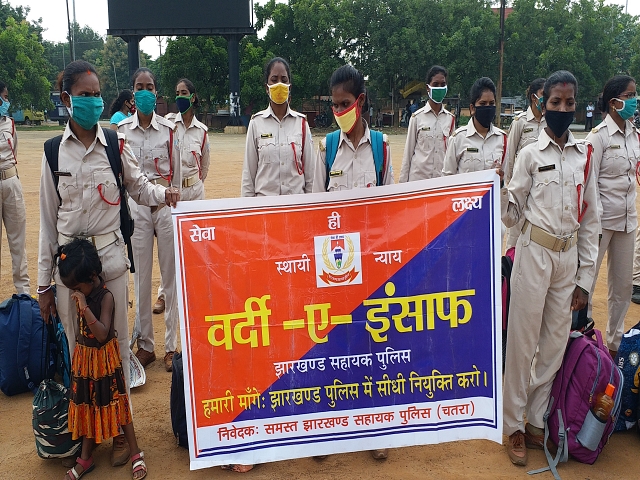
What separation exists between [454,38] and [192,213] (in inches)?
1363

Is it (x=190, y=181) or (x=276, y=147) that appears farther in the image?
(x=190, y=181)

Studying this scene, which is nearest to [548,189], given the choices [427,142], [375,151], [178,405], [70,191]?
[375,151]

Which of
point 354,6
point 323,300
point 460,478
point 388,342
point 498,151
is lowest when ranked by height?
point 460,478

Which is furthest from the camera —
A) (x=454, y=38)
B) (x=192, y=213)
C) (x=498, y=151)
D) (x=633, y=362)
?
(x=454, y=38)

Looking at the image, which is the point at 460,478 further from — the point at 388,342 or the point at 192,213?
the point at 192,213

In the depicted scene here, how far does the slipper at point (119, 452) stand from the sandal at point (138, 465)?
2.8 inches

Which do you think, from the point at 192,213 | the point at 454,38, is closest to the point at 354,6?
the point at 454,38

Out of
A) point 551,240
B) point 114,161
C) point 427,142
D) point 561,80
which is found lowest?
point 551,240

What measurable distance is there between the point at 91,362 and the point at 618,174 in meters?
4.22

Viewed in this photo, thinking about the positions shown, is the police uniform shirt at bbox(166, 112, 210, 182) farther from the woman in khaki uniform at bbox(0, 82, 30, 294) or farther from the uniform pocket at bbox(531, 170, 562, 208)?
the uniform pocket at bbox(531, 170, 562, 208)

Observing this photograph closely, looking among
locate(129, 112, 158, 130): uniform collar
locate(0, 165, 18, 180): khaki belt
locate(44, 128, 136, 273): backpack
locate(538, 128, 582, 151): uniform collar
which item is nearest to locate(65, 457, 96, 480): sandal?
locate(44, 128, 136, 273): backpack

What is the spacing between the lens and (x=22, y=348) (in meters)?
4.34

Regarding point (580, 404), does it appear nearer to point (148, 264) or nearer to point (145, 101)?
point (148, 264)

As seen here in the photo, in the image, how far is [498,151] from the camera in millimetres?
5270
